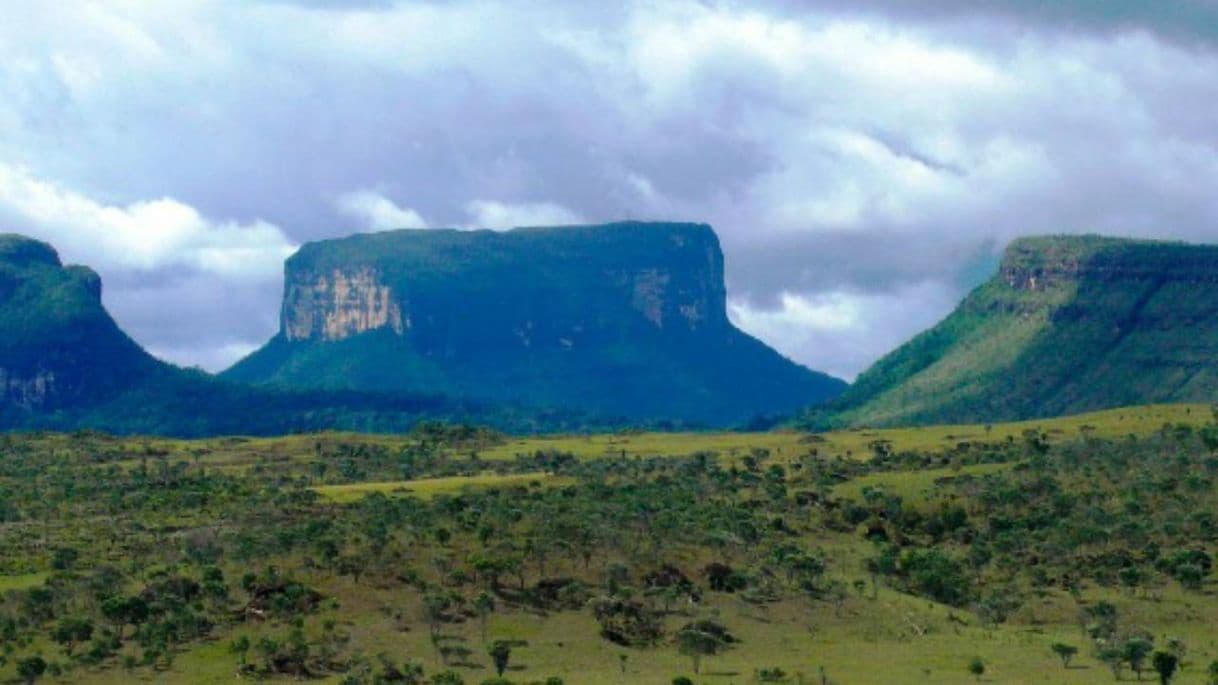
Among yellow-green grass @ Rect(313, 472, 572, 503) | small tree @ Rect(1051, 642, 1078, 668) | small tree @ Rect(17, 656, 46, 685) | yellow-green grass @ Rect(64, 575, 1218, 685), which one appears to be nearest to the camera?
small tree @ Rect(17, 656, 46, 685)

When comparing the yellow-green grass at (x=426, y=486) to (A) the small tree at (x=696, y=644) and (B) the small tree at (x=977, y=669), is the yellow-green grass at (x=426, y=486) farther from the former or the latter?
(B) the small tree at (x=977, y=669)

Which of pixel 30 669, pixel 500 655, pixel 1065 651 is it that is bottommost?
pixel 30 669

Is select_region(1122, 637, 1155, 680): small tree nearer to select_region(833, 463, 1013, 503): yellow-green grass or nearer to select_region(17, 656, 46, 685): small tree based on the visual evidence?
select_region(833, 463, 1013, 503): yellow-green grass

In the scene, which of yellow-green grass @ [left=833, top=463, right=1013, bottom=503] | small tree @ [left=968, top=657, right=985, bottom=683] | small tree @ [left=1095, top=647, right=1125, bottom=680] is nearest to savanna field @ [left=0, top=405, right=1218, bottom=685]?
small tree @ [left=968, top=657, right=985, bottom=683]

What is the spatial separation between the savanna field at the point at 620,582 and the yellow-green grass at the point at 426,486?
1057 mm

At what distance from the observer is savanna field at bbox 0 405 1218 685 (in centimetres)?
12925

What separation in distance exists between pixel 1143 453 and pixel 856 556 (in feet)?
148

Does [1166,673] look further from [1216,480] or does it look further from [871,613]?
[1216,480]

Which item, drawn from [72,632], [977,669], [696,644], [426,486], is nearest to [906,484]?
[426,486]

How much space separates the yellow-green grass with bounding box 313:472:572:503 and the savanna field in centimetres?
106

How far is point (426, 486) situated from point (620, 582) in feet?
161

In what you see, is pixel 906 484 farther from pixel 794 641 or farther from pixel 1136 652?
pixel 1136 652

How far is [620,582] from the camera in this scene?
145250 millimetres

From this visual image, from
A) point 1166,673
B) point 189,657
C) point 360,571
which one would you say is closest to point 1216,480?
point 1166,673
